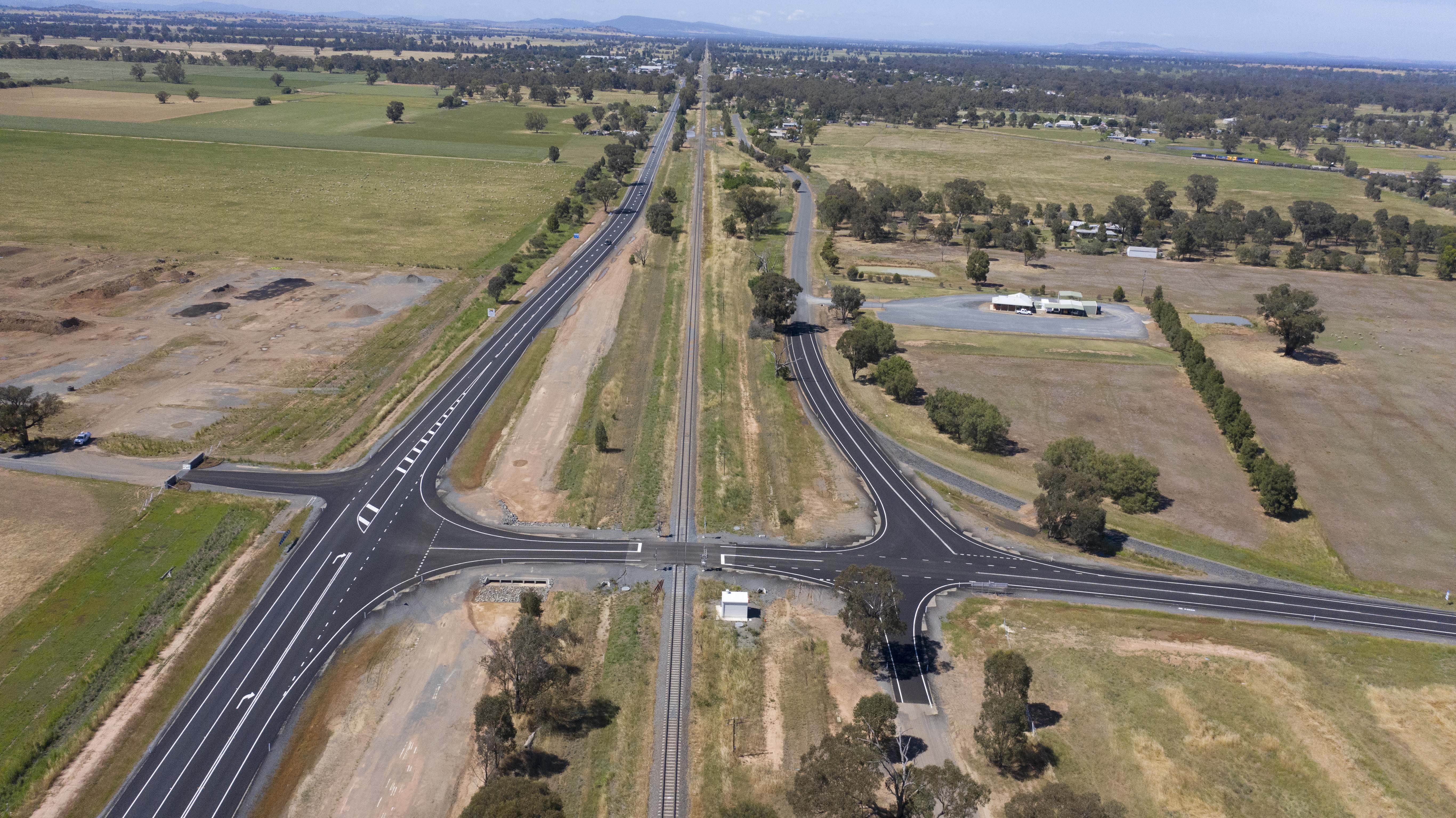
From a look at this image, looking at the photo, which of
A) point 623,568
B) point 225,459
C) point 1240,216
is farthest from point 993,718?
point 1240,216

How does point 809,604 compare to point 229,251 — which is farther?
point 229,251

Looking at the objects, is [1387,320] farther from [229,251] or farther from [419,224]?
[229,251]

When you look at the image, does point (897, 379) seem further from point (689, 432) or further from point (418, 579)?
point (418, 579)

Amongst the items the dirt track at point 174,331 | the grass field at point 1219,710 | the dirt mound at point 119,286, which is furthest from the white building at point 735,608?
the dirt mound at point 119,286

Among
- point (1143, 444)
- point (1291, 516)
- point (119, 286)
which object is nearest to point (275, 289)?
point (119, 286)

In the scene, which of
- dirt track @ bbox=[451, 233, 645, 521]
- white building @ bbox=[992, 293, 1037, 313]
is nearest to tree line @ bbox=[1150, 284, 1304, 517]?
white building @ bbox=[992, 293, 1037, 313]
